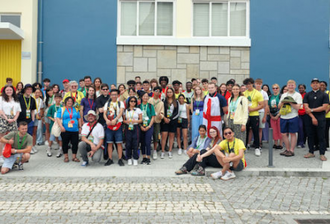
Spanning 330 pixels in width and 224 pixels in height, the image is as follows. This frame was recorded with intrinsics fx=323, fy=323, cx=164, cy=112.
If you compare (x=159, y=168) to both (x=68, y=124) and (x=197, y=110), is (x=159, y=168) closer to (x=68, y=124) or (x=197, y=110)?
(x=197, y=110)

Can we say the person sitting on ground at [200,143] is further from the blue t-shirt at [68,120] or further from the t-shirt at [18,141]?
the t-shirt at [18,141]

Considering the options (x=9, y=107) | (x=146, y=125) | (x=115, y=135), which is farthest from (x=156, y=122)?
(x=9, y=107)

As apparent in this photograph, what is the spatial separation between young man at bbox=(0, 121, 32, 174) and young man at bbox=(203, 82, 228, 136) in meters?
4.35

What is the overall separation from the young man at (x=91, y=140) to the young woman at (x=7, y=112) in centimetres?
187

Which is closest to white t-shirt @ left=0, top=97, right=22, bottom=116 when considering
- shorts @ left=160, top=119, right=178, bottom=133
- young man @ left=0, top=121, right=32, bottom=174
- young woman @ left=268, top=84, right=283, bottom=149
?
young man @ left=0, top=121, right=32, bottom=174

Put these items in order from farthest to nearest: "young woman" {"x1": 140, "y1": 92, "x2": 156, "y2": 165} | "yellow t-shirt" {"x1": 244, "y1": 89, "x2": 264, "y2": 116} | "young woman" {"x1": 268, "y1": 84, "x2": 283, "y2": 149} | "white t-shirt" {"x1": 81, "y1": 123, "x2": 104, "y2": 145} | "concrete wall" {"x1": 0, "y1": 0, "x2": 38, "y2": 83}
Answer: "concrete wall" {"x1": 0, "y1": 0, "x2": 38, "y2": 83} → "young woman" {"x1": 268, "y1": 84, "x2": 283, "y2": 149} → "yellow t-shirt" {"x1": 244, "y1": 89, "x2": 264, "y2": 116} → "young woman" {"x1": 140, "y1": 92, "x2": 156, "y2": 165} → "white t-shirt" {"x1": 81, "y1": 123, "x2": 104, "y2": 145}

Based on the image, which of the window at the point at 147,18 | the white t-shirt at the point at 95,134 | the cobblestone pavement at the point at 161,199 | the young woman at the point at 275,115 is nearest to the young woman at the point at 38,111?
the white t-shirt at the point at 95,134

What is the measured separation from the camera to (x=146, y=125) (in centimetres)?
841

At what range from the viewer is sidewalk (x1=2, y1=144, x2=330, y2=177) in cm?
723

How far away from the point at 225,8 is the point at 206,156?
807 centimetres

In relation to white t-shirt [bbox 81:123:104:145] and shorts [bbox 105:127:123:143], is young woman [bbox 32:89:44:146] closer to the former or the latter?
white t-shirt [bbox 81:123:104:145]

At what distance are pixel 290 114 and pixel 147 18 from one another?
7060 millimetres

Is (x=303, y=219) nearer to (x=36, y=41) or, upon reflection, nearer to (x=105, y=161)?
(x=105, y=161)

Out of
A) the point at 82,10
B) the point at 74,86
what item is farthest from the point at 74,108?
the point at 82,10
